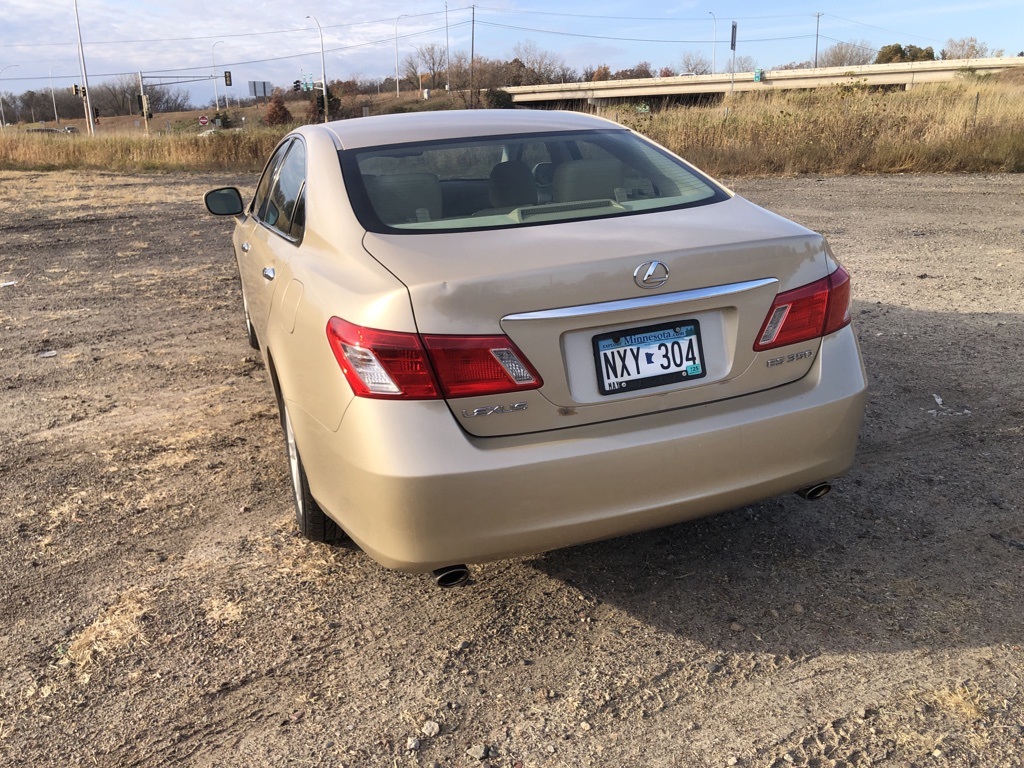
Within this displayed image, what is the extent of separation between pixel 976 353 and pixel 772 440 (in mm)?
3465

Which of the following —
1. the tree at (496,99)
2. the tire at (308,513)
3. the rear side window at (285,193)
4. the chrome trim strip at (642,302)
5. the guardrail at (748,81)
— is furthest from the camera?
the tree at (496,99)

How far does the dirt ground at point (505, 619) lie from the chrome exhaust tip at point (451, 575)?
29 centimetres

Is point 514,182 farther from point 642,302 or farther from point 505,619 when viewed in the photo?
point 505,619

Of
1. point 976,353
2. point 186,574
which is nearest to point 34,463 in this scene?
point 186,574

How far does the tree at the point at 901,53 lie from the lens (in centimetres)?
9556

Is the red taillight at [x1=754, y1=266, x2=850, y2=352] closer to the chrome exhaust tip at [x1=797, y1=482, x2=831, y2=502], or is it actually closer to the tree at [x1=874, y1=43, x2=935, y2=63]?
the chrome exhaust tip at [x1=797, y1=482, x2=831, y2=502]

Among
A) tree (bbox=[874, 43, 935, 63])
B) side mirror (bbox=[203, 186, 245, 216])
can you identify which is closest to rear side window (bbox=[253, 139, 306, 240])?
side mirror (bbox=[203, 186, 245, 216])

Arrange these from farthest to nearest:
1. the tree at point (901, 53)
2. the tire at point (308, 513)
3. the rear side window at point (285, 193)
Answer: the tree at point (901, 53) < the rear side window at point (285, 193) < the tire at point (308, 513)

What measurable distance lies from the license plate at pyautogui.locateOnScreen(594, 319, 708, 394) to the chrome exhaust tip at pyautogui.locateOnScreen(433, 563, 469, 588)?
0.67 m

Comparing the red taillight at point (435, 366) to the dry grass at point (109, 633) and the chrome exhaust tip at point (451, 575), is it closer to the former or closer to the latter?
the chrome exhaust tip at point (451, 575)

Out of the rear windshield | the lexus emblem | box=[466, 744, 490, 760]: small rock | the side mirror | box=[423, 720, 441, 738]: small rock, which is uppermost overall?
the rear windshield

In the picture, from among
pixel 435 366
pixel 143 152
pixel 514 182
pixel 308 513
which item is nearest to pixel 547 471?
pixel 435 366

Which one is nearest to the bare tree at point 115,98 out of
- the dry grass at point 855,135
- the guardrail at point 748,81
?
the guardrail at point 748,81

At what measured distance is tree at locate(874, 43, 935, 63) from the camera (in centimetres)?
9556
